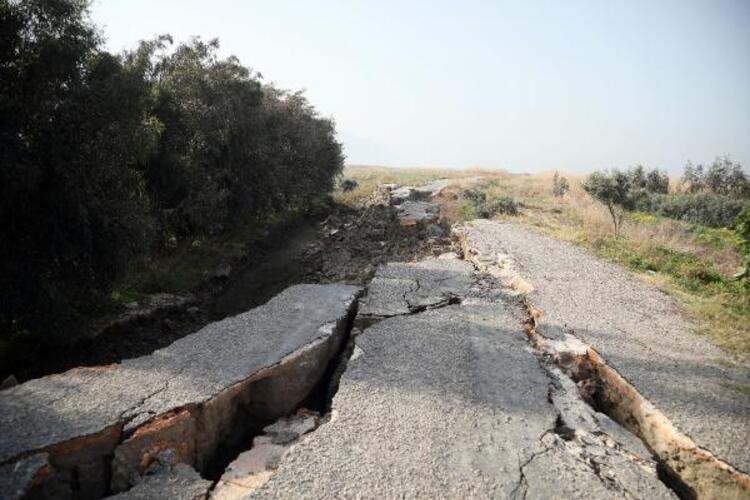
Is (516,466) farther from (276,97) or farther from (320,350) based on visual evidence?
(276,97)

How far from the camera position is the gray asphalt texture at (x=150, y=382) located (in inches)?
161

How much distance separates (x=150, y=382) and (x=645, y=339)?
6314 millimetres

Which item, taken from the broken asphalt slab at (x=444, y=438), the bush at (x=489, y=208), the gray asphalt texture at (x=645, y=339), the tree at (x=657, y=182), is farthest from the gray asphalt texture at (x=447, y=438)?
the tree at (x=657, y=182)

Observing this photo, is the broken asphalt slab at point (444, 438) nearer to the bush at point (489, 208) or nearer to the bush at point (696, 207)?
the bush at point (489, 208)

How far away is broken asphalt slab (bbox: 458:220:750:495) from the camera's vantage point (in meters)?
4.48

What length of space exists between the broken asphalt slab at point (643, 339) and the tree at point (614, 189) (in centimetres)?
369

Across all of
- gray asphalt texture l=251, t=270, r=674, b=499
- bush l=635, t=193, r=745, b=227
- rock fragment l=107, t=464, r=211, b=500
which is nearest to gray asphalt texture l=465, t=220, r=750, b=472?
gray asphalt texture l=251, t=270, r=674, b=499

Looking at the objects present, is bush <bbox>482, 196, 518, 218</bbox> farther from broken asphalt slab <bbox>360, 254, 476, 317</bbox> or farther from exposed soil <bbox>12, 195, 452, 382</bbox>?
broken asphalt slab <bbox>360, 254, 476, 317</bbox>

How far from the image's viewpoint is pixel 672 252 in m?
11.7

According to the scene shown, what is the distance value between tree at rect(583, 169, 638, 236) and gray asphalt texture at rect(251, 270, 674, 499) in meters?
9.68

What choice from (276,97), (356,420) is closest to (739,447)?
(356,420)

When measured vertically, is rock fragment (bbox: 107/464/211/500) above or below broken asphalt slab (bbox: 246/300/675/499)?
below

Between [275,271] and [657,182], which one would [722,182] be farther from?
[275,271]

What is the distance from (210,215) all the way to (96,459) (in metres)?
8.31
